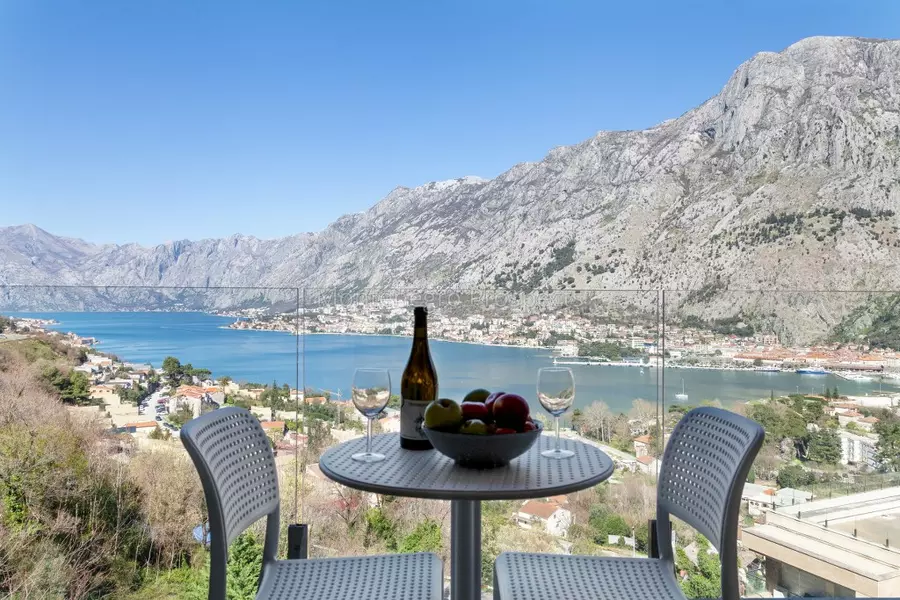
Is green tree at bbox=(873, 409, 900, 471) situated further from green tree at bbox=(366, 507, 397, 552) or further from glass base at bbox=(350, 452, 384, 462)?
glass base at bbox=(350, 452, 384, 462)

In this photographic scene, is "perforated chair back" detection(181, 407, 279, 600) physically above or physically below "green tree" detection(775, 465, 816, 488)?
above

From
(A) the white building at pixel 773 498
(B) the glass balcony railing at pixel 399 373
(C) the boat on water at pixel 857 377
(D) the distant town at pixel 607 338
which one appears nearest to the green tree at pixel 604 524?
(B) the glass balcony railing at pixel 399 373

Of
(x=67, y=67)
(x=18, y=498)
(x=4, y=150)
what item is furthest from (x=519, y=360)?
(x=4, y=150)

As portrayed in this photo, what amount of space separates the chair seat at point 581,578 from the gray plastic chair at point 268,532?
0.52 feet

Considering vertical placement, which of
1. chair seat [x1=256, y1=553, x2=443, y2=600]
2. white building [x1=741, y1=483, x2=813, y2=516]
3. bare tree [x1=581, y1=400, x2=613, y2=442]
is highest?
bare tree [x1=581, y1=400, x2=613, y2=442]

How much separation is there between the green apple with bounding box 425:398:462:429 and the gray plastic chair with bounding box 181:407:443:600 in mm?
396

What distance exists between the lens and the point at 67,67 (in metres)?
16.2

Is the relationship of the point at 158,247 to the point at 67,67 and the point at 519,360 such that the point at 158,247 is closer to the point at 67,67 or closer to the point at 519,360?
the point at 67,67

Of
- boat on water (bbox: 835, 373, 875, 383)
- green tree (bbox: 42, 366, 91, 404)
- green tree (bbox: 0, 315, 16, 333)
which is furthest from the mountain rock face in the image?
green tree (bbox: 0, 315, 16, 333)

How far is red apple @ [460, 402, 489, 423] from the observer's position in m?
1.16

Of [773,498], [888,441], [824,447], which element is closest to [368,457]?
[773,498]

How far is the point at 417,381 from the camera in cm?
146

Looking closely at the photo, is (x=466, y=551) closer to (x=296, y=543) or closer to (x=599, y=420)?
(x=296, y=543)

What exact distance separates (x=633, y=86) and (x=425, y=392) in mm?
20584
